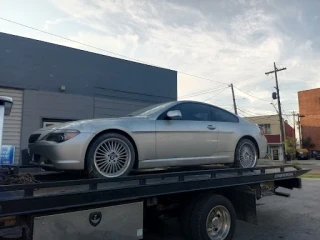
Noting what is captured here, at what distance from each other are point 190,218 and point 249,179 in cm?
138

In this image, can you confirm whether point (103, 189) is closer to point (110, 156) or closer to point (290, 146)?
point (110, 156)

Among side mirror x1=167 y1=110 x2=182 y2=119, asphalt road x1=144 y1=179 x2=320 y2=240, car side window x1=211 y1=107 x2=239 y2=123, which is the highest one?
car side window x1=211 y1=107 x2=239 y2=123

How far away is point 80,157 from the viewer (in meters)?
3.65

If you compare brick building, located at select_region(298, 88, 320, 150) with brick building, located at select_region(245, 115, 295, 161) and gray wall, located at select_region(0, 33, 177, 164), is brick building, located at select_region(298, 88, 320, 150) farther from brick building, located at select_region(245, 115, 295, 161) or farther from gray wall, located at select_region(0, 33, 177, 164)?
gray wall, located at select_region(0, 33, 177, 164)

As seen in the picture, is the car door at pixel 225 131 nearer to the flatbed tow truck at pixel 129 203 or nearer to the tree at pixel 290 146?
the flatbed tow truck at pixel 129 203

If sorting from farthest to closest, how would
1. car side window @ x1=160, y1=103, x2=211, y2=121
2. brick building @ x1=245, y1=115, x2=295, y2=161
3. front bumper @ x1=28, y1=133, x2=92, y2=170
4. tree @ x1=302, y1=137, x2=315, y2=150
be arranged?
tree @ x1=302, y1=137, x2=315, y2=150 < brick building @ x1=245, y1=115, x2=295, y2=161 < car side window @ x1=160, y1=103, x2=211, y2=121 < front bumper @ x1=28, y1=133, x2=92, y2=170

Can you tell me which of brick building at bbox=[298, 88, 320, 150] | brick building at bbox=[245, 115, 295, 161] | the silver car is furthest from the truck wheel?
brick building at bbox=[298, 88, 320, 150]

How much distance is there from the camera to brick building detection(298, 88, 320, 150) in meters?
45.4

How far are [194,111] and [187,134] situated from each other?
563 millimetres

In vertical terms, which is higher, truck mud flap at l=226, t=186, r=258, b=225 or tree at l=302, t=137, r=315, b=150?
tree at l=302, t=137, r=315, b=150

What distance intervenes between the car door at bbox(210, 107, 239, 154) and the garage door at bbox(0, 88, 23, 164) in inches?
304

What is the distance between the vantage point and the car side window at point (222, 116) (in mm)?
5344

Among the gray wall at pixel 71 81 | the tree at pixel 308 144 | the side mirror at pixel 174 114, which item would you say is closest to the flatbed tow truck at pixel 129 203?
the side mirror at pixel 174 114

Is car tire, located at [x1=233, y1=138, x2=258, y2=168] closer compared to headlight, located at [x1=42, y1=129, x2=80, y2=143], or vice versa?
headlight, located at [x1=42, y1=129, x2=80, y2=143]
